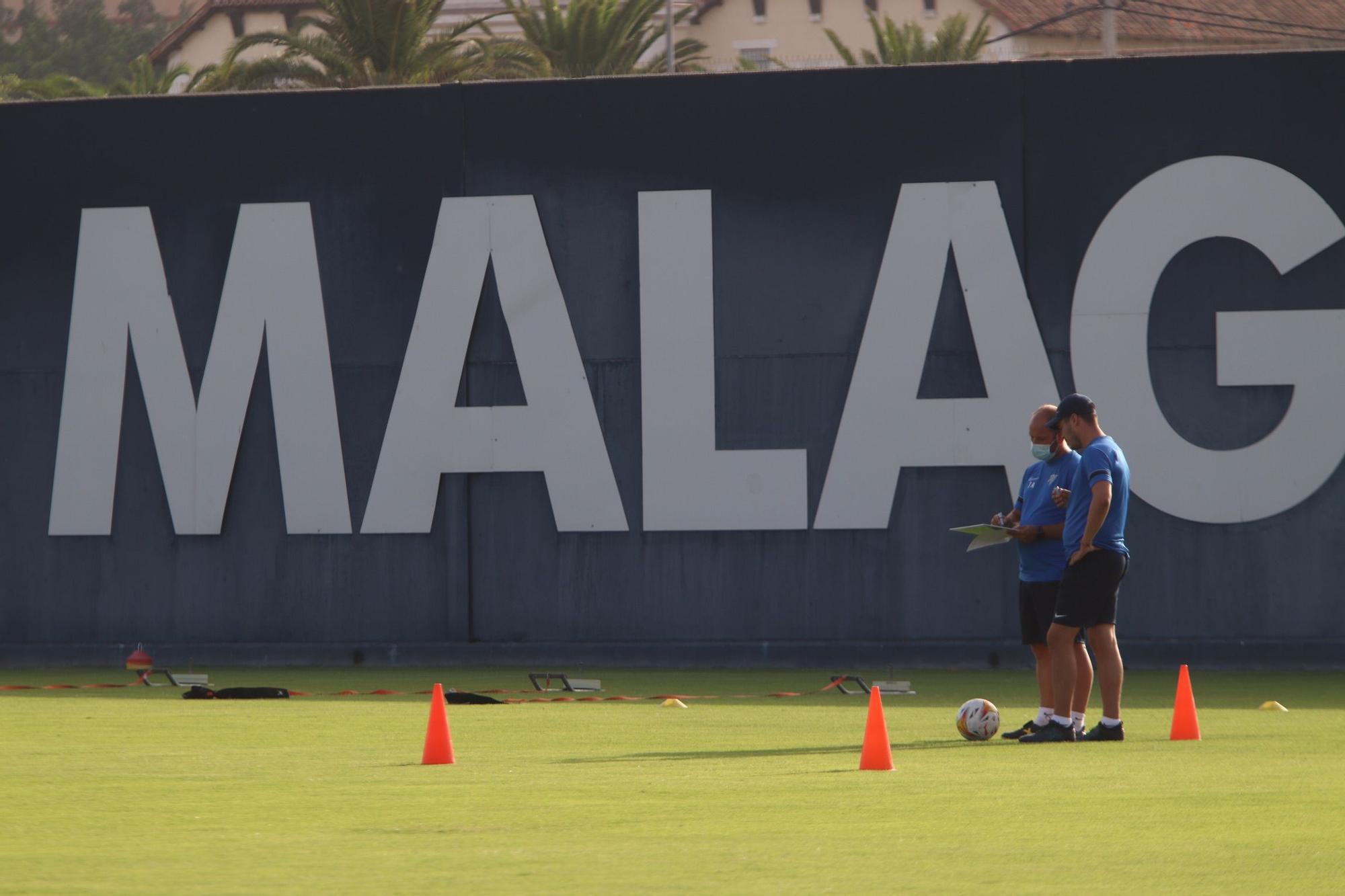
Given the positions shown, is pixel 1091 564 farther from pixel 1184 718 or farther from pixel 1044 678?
pixel 1184 718

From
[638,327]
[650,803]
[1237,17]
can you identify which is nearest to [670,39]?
[1237,17]

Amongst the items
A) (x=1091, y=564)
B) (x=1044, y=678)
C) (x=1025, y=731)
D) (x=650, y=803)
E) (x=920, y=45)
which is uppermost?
(x=920, y=45)

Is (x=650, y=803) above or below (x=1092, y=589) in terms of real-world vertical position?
below

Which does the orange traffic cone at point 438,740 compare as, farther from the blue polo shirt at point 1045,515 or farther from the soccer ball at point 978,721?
the blue polo shirt at point 1045,515

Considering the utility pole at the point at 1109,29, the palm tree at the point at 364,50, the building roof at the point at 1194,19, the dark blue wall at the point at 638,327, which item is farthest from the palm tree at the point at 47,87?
the building roof at the point at 1194,19

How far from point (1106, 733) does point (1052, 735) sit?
0.31 meters

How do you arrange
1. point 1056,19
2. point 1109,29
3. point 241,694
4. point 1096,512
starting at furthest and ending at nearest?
point 1109,29
point 1056,19
point 241,694
point 1096,512

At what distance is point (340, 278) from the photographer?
18.2 m

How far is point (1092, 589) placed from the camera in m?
10.8

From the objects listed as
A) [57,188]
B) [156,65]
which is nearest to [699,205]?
[57,188]

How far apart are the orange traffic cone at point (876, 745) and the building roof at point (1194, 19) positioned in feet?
215

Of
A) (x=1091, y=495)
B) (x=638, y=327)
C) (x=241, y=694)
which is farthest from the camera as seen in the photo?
(x=638, y=327)

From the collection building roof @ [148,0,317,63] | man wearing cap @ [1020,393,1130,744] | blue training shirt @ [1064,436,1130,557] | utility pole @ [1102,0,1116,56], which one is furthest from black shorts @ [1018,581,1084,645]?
building roof @ [148,0,317,63]

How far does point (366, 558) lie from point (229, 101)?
469cm
